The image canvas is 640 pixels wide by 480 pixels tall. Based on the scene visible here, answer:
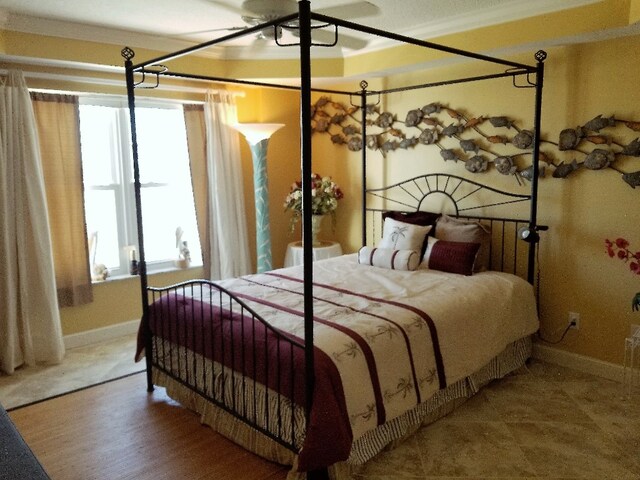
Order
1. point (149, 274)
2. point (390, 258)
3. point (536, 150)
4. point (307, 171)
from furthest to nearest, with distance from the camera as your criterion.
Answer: point (149, 274)
point (390, 258)
point (536, 150)
point (307, 171)

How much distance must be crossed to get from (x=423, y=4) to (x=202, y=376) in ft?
8.45

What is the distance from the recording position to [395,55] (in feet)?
13.0

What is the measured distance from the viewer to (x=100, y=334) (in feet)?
13.6

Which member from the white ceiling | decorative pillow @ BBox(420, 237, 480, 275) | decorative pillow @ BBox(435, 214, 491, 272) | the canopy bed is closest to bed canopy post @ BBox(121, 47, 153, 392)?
the canopy bed

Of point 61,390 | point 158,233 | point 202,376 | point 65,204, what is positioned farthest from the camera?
point 158,233

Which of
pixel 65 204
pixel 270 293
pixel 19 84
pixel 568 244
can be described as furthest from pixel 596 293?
pixel 19 84

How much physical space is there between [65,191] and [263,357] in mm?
2462

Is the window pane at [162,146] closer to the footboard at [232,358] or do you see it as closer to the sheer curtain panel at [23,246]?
the sheer curtain panel at [23,246]

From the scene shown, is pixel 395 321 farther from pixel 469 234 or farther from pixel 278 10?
pixel 278 10

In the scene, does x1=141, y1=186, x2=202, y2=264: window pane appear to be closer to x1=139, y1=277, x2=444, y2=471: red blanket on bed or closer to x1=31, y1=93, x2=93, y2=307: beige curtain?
x1=31, y1=93, x2=93, y2=307: beige curtain

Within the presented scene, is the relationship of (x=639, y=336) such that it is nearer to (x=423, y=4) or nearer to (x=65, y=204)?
(x=423, y=4)

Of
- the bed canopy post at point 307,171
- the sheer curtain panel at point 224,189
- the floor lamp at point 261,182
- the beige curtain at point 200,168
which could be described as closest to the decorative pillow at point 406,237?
the floor lamp at point 261,182

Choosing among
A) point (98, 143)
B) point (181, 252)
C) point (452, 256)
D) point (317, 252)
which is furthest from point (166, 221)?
Result: point (452, 256)

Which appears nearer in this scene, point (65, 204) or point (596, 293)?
point (596, 293)
